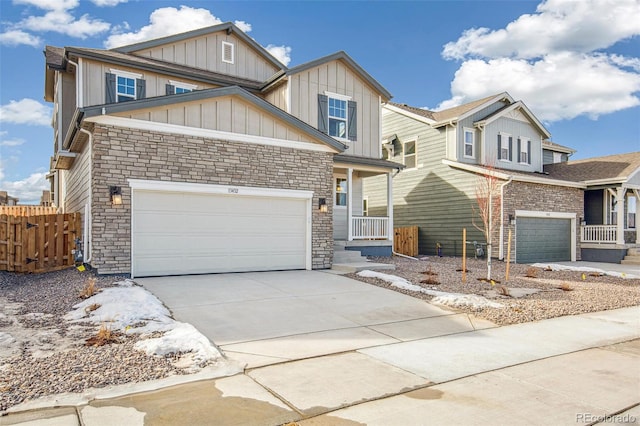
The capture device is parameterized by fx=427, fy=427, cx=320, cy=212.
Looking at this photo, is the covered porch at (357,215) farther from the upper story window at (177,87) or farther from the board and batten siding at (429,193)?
the upper story window at (177,87)

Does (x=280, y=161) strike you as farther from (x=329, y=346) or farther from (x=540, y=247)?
(x=540, y=247)

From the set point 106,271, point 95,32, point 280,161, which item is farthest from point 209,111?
point 95,32

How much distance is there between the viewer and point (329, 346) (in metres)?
5.29

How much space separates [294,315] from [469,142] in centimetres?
1461

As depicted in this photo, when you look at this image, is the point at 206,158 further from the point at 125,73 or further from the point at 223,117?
the point at 125,73

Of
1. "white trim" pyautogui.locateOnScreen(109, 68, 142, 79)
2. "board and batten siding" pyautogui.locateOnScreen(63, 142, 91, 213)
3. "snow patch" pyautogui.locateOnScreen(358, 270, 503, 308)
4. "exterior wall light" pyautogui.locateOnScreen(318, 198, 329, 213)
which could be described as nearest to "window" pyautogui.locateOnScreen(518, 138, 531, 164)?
"exterior wall light" pyautogui.locateOnScreen(318, 198, 329, 213)

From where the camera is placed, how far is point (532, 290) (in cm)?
980

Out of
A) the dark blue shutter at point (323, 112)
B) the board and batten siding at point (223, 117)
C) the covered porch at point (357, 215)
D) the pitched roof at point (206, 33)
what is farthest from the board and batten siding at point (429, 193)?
the board and batten siding at point (223, 117)

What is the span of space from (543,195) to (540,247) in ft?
7.32

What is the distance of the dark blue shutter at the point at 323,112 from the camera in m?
15.3

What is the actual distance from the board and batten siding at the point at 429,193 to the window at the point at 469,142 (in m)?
0.90

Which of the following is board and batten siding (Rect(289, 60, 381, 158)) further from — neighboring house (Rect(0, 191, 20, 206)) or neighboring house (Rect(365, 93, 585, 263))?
neighboring house (Rect(0, 191, 20, 206))

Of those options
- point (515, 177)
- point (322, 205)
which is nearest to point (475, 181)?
point (515, 177)

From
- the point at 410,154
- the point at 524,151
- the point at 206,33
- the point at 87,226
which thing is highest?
the point at 206,33
